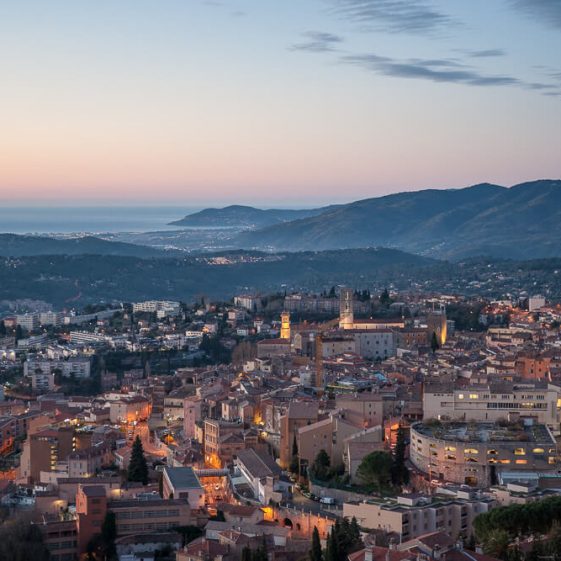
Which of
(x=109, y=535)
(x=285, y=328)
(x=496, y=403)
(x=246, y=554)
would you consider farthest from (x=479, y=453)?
(x=285, y=328)

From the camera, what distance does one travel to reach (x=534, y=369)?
961 inches

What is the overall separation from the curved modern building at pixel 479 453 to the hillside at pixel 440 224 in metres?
90.7

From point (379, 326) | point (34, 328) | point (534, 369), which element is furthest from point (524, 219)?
point (534, 369)

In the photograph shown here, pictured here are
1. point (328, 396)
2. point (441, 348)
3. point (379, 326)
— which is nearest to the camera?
point (328, 396)

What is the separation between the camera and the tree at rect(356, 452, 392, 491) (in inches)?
681

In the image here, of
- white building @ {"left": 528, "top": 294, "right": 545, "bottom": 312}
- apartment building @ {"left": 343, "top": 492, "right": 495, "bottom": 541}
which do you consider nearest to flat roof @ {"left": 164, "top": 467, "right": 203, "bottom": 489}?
apartment building @ {"left": 343, "top": 492, "right": 495, "bottom": 541}

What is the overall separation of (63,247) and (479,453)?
82.3m

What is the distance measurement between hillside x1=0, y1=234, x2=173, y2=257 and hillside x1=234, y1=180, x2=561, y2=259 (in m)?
25.4

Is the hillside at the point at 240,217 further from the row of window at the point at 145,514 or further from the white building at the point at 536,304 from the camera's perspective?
the row of window at the point at 145,514

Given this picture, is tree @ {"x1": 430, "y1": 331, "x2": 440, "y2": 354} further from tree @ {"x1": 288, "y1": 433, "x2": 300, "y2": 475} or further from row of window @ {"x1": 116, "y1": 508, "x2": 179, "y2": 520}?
row of window @ {"x1": 116, "y1": 508, "x2": 179, "y2": 520}

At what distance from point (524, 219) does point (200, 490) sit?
111364mm

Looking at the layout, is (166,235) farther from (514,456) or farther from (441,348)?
(514,456)

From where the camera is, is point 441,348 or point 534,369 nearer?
point 534,369

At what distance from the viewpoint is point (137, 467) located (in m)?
19.2
